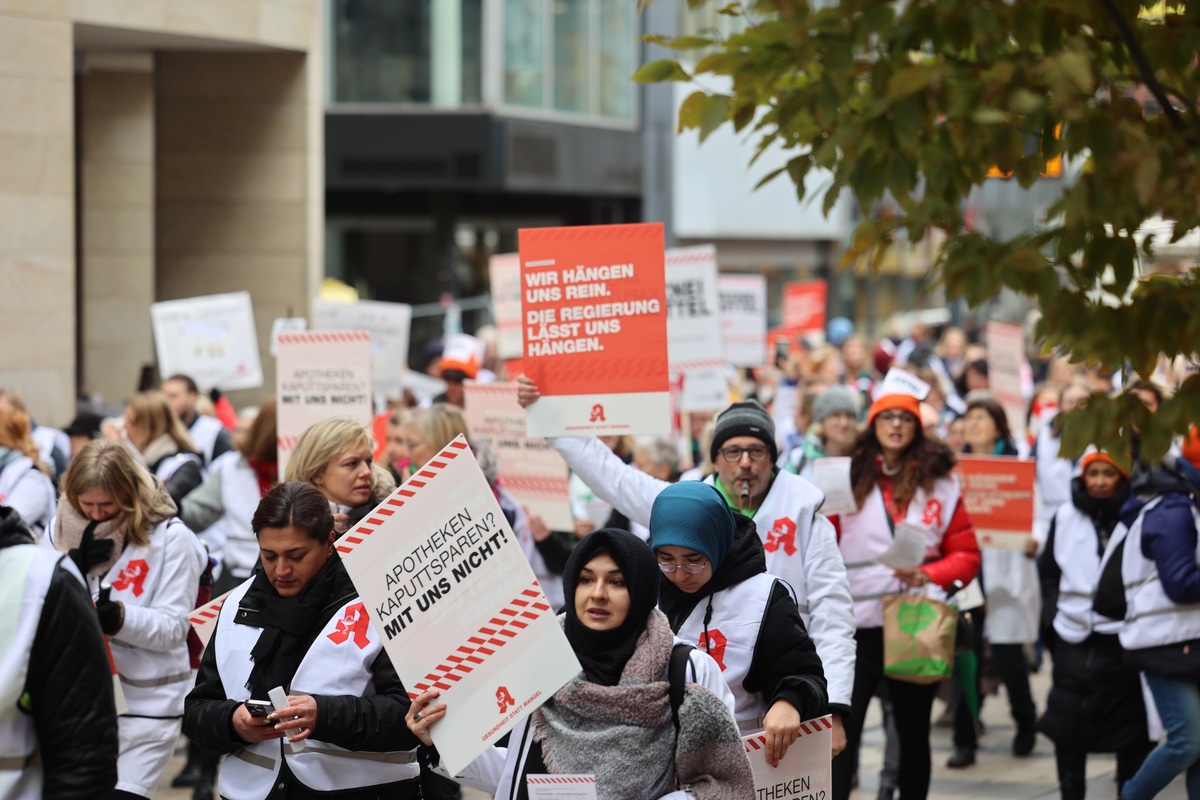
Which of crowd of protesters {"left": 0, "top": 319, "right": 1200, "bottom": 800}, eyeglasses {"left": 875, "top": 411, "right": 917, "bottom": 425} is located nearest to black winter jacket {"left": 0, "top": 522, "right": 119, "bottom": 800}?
crowd of protesters {"left": 0, "top": 319, "right": 1200, "bottom": 800}

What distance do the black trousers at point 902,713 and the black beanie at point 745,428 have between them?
150 cm

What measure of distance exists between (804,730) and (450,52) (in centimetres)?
2542

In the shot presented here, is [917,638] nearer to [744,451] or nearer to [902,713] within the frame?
[902,713]

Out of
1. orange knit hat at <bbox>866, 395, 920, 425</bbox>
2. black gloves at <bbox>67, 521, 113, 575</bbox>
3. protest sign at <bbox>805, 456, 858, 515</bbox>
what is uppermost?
orange knit hat at <bbox>866, 395, 920, 425</bbox>

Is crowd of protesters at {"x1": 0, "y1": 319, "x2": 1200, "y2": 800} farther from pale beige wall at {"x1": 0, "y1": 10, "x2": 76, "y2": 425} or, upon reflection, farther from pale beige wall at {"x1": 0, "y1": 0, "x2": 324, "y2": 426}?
pale beige wall at {"x1": 0, "y1": 0, "x2": 324, "y2": 426}

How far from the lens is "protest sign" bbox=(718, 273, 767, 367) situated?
15617 millimetres

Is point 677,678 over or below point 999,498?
over

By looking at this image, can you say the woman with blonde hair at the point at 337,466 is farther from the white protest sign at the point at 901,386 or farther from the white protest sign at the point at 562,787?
the white protest sign at the point at 901,386

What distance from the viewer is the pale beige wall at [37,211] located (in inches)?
587

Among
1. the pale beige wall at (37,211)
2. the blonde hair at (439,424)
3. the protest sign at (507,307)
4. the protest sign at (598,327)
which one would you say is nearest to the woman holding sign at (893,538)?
the protest sign at (598,327)

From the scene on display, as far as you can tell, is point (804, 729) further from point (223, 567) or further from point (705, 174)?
point (705, 174)

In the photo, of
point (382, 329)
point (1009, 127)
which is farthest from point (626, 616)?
point (382, 329)

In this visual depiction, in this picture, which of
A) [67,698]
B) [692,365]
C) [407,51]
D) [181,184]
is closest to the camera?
[67,698]

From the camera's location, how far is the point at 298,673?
464cm
